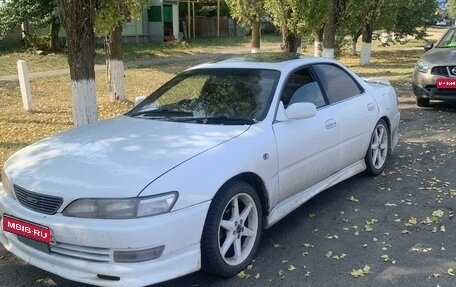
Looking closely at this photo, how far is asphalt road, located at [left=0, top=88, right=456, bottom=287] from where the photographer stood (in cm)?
362

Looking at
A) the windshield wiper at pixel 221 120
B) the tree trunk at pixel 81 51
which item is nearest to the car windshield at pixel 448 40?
the tree trunk at pixel 81 51

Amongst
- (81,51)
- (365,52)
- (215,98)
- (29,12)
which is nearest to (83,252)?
(215,98)

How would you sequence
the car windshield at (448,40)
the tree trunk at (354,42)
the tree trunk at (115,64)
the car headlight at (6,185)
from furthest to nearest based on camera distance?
the tree trunk at (354,42)
the tree trunk at (115,64)
the car windshield at (448,40)
the car headlight at (6,185)

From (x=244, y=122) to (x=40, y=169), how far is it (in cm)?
161

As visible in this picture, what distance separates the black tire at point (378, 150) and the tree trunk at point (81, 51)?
374 cm

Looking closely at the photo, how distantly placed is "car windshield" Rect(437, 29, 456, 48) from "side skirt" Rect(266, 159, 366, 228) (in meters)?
6.21

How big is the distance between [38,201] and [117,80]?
327 inches

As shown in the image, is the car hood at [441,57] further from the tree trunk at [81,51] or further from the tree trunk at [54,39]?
the tree trunk at [54,39]

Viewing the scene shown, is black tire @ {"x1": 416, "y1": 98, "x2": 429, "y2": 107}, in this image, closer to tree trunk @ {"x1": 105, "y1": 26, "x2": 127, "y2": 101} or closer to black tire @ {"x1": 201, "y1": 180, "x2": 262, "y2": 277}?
tree trunk @ {"x1": 105, "y1": 26, "x2": 127, "y2": 101}

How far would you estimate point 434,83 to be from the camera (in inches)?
368

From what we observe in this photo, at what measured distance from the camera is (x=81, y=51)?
651 cm

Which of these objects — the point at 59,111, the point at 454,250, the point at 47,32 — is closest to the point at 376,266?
the point at 454,250

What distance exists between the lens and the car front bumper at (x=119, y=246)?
3049mm

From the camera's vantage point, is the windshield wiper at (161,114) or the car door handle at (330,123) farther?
the car door handle at (330,123)
